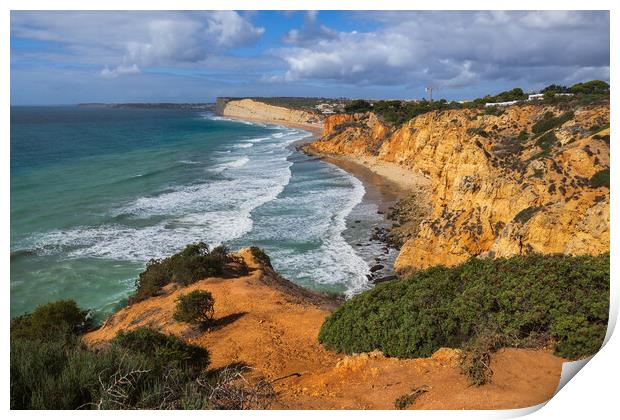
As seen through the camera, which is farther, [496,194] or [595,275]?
[496,194]

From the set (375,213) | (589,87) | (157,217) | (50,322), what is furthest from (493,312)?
(589,87)

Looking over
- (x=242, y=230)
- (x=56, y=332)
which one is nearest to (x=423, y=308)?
(x=56, y=332)

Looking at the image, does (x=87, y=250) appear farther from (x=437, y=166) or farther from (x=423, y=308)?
(x=437, y=166)

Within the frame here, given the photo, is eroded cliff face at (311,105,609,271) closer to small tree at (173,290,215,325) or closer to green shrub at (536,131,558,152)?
green shrub at (536,131,558,152)

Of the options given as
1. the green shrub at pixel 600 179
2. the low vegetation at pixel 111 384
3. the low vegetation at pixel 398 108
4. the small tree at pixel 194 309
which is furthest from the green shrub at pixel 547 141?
the low vegetation at pixel 398 108

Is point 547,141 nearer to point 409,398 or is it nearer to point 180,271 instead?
point 180,271

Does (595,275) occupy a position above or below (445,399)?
above
